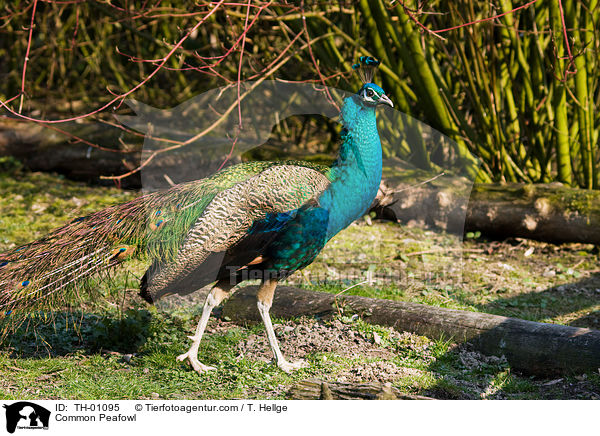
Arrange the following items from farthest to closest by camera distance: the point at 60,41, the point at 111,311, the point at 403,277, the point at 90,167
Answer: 1. the point at 60,41
2. the point at 90,167
3. the point at 403,277
4. the point at 111,311

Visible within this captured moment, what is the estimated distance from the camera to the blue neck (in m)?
3.65

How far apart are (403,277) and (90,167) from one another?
15.1ft

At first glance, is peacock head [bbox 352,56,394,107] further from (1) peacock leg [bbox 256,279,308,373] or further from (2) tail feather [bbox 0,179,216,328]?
(1) peacock leg [bbox 256,279,308,373]

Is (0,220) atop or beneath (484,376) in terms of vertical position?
atop

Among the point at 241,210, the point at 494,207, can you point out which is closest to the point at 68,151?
the point at 494,207

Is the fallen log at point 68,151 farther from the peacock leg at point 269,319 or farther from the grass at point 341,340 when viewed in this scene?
the peacock leg at point 269,319

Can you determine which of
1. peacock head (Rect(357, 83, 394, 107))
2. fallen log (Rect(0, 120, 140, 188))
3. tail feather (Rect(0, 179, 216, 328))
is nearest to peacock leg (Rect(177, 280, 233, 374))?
tail feather (Rect(0, 179, 216, 328))

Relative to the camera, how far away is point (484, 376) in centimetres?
387

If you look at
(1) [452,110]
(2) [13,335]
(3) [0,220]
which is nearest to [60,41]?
(3) [0,220]

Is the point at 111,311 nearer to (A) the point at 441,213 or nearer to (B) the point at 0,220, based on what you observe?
(B) the point at 0,220

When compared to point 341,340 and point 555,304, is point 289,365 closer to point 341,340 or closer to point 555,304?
point 341,340

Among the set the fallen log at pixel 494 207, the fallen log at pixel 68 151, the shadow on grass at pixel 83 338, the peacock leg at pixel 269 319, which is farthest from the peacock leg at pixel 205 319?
the fallen log at pixel 68 151
